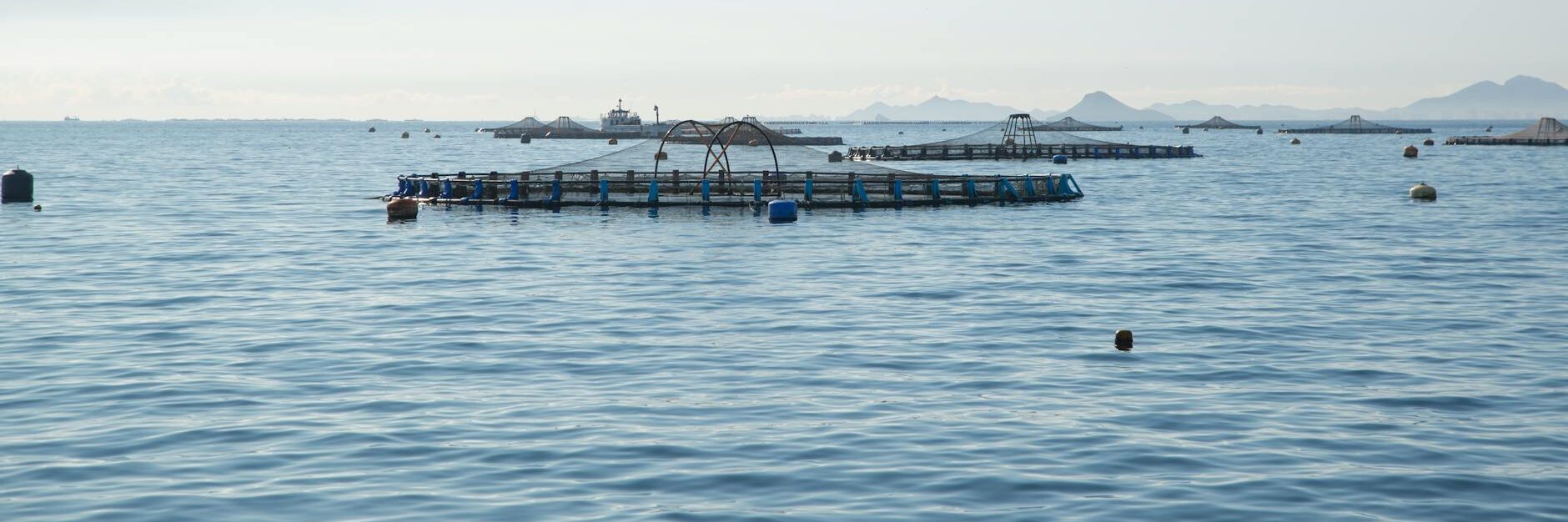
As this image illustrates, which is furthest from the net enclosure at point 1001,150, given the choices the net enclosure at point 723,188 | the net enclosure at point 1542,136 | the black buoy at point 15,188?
the black buoy at point 15,188

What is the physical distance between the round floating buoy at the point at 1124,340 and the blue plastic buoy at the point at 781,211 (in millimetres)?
32798

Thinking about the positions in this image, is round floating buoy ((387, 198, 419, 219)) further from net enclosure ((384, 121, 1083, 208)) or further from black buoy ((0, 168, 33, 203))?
black buoy ((0, 168, 33, 203))

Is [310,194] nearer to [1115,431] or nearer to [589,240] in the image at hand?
[589,240]

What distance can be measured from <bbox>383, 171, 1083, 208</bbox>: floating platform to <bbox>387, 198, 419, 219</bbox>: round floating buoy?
4599 mm

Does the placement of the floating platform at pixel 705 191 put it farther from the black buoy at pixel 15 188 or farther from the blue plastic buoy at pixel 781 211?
the black buoy at pixel 15 188

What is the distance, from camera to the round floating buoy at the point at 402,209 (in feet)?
201

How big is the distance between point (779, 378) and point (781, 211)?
3584 centimetres

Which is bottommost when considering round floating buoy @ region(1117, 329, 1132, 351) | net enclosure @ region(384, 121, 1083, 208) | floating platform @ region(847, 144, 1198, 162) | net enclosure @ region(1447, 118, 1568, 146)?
round floating buoy @ region(1117, 329, 1132, 351)

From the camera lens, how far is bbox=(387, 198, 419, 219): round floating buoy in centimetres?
6122

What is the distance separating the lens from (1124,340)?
26.9 meters

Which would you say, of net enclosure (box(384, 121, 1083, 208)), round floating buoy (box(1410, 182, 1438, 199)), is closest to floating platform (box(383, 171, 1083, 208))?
net enclosure (box(384, 121, 1083, 208))

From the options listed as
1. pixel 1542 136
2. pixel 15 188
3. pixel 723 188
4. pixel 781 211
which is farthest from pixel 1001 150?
pixel 15 188

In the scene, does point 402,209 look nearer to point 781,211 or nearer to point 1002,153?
point 781,211

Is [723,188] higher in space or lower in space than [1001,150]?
lower
